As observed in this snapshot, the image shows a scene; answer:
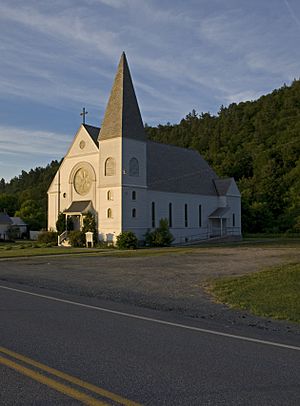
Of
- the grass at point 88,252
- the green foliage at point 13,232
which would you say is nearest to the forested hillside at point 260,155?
the green foliage at point 13,232

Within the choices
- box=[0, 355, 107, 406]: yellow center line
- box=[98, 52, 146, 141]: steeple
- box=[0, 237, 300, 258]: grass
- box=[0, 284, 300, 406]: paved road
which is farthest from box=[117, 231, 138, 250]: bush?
box=[0, 355, 107, 406]: yellow center line

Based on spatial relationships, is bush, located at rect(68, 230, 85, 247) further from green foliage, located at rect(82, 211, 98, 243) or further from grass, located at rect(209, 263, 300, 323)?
grass, located at rect(209, 263, 300, 323)

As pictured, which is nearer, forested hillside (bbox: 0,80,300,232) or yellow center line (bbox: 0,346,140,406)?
yellow center line (bbox: 0,346,140,406)

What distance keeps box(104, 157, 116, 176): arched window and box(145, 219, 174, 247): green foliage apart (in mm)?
6962

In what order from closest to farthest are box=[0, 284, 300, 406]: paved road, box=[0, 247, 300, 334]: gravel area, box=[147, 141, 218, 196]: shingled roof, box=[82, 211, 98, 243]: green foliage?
box=[0, 284, 300, 406]: paved road < box=[0, 247, 300, 334]: gravel area < box=[82, 211, 98, 243]: green foliage < box=[147, 141, 218, 196]: shingled roof

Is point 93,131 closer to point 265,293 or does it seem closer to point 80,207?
point 80,207

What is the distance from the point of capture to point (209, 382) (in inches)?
215

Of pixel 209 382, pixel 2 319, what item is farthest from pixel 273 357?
pixel 2 319

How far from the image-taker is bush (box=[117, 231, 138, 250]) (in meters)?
42.1

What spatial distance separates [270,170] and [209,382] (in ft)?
254

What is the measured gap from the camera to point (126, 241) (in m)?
42.1

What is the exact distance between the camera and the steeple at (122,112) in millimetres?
45625

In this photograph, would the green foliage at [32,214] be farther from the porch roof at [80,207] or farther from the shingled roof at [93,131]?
the shingled roof at [93,131]

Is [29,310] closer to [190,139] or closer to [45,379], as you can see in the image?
[45,379]
